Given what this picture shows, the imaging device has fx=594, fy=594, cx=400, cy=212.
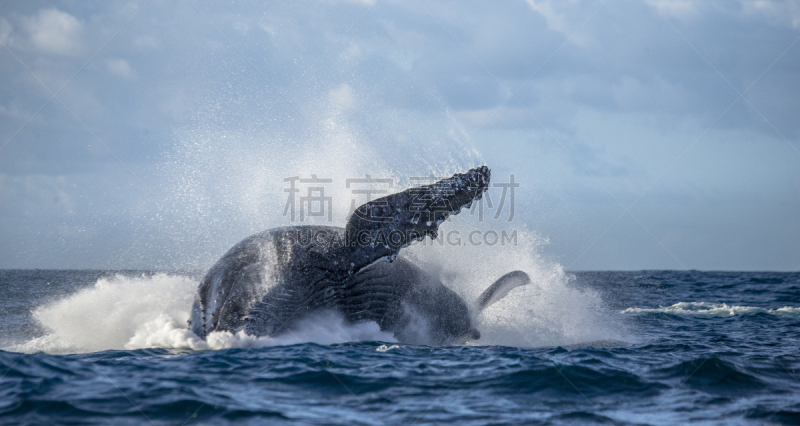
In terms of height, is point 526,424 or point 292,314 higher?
point 292,314

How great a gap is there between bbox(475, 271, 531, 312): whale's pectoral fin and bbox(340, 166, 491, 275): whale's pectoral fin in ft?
8.10

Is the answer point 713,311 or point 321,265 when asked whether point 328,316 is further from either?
point 713,311

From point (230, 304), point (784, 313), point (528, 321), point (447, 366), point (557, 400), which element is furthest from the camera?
point (784, 313)

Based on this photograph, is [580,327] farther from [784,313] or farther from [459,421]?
[784,313]

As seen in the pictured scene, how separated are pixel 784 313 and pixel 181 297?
18536 millimetres

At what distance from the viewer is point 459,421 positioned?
6125mm

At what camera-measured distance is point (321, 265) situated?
9.53m

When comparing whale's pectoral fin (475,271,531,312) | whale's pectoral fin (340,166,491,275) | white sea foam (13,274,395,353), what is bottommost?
white sea foam (13,274,395,353)

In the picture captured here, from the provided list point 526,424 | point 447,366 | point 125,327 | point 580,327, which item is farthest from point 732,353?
point 125,327

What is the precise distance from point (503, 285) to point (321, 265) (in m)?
3.91

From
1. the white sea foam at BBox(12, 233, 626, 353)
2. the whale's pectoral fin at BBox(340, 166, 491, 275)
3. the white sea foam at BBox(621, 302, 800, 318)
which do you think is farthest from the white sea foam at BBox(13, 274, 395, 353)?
the white sea foam at BBox(621, 302, 800, 318)

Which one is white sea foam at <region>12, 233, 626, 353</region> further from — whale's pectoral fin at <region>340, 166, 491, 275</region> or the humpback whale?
whale's pectoral fin at <region>340, 166, 491, 275</region>

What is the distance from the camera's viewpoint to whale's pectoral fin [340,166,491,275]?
30.8 ft

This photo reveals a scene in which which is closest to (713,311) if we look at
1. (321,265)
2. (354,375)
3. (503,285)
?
(503,285)
